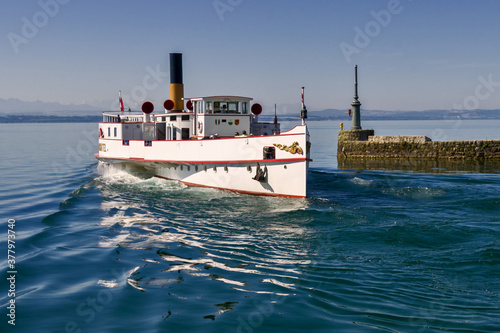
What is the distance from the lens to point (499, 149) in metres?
31.6

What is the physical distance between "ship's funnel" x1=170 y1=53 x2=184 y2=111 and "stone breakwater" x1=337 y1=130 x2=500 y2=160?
48.4 feet

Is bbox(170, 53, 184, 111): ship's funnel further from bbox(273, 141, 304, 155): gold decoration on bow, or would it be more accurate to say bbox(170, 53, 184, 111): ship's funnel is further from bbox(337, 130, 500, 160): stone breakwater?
bbox(337, 130, 500, 160): stone breakwater

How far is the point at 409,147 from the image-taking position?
1326 inches

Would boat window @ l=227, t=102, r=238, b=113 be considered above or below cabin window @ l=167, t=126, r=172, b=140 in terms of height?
above

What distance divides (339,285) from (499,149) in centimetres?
2767

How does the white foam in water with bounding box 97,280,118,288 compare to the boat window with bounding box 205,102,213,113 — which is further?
the boat window with bounding box 205,102,213,113

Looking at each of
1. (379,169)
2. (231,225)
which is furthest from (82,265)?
(379,169)

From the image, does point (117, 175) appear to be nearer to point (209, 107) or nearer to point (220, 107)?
point (209, 107)

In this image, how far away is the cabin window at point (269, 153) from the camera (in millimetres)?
18969

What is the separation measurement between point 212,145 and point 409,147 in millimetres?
18675

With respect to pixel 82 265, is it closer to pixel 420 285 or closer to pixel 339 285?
pixel 339 285

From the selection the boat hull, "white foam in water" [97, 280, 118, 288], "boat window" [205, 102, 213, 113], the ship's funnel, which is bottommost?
"white foam in water" [97, 280, 118, 288]

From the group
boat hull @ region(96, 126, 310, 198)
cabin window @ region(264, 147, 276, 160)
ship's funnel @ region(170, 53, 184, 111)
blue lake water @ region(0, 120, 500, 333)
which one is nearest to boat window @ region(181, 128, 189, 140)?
boat hull @ region(96, 126, 310, 198)

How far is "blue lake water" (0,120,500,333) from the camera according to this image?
784 centimetres
